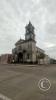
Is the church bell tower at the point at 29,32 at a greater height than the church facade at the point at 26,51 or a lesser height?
greater

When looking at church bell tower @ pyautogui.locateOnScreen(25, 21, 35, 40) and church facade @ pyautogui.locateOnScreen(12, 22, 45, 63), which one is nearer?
church facade @ pyautogui.locateOnScreen(12, 22, 45, 63)

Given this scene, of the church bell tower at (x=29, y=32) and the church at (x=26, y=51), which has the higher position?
the church bell tower at (x=29, y=32)

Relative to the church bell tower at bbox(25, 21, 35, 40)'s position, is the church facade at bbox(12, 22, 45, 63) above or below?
below

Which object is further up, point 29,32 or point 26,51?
point 29,32

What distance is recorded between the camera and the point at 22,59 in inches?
1325

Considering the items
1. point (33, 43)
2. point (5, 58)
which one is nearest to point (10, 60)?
point (5, 58)

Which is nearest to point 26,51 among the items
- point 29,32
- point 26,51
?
point 26,51

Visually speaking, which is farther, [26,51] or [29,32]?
[29,32]

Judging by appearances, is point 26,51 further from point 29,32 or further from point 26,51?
point 29,32

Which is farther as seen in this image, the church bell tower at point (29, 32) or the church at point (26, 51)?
the church bell tower at point (29, 32)

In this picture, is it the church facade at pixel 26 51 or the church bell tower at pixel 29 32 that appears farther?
the church bell tower at pixel 29 32

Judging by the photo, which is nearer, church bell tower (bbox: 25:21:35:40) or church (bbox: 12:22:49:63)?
church (bbox: 12:22:49:63)

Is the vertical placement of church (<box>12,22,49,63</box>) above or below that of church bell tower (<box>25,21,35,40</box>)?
below

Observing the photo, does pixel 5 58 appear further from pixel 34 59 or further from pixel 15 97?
pixel 15 97
